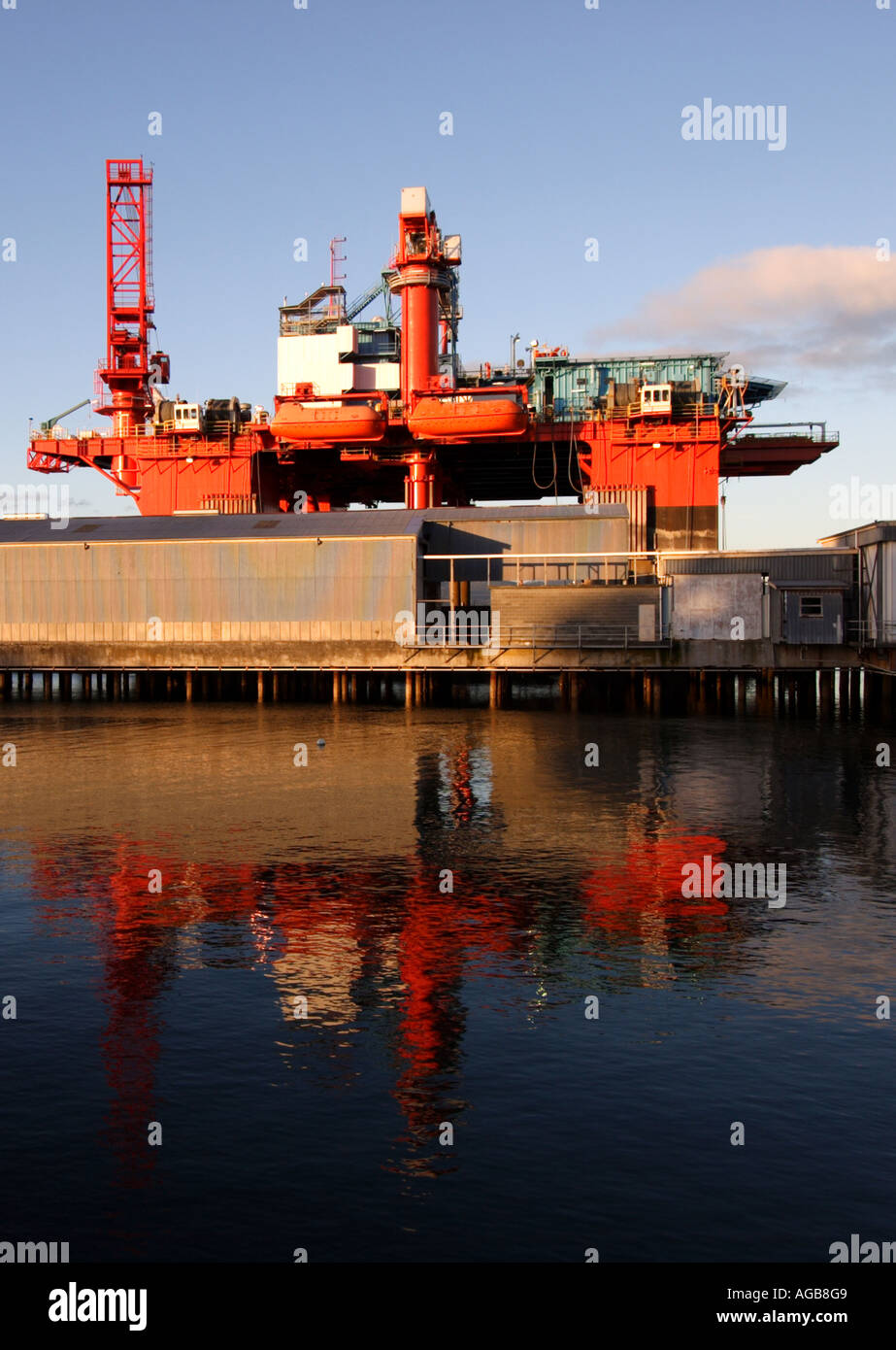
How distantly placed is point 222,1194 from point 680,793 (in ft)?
81.9

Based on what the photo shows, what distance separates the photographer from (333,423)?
81.6 metres

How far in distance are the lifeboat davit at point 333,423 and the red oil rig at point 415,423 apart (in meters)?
0.11

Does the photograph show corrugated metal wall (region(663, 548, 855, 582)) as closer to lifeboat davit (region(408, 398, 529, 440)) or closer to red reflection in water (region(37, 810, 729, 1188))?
lifeboat davit (region(408, 398, 529, 440))

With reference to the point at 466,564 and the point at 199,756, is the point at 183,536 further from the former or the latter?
the point at 199,756

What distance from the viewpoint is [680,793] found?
34438 mm

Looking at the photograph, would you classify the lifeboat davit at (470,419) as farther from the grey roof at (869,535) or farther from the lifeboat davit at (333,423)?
the grey roof at (869,535)

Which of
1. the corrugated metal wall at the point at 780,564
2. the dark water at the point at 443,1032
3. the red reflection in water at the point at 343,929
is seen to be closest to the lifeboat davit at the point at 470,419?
the corrugated metal wall at the point at 780,564

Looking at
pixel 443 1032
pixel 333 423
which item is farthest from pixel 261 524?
pixel 443 1032

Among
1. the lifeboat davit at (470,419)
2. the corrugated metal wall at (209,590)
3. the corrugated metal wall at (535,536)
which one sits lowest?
the corrugated metal wall at (209,590)

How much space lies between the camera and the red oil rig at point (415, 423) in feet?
271

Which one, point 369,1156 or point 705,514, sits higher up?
point 705,514

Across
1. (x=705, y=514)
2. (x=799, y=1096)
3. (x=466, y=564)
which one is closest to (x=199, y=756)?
(x=466, y=564)

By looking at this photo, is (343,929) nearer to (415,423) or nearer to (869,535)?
(869,535)

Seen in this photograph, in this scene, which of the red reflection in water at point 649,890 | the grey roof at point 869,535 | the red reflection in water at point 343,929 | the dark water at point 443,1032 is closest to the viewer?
the dark water at point 443,1032
